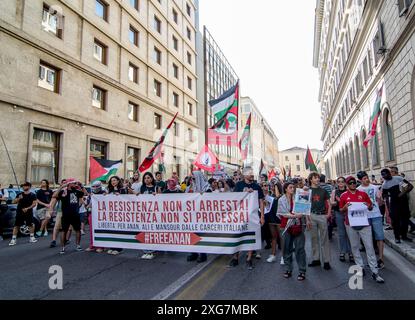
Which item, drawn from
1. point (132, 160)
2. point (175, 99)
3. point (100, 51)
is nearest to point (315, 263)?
point (132, 160)

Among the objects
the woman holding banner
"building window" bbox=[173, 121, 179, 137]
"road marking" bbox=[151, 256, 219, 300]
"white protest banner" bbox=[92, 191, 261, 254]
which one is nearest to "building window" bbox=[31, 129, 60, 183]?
"white protest banner" bbox=[92, 191, 261, 254]

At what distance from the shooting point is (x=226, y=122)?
10266 mm

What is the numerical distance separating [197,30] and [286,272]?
3561cm

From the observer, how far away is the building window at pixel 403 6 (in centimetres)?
1008

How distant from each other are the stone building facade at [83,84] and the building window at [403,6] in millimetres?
15559

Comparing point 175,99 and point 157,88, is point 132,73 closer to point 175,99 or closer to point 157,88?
point 157,88

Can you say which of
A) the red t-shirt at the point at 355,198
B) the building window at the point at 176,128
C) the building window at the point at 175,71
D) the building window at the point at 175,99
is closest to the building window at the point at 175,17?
the building window at the point at 175,71

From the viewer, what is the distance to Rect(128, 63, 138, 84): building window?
68.8 ft

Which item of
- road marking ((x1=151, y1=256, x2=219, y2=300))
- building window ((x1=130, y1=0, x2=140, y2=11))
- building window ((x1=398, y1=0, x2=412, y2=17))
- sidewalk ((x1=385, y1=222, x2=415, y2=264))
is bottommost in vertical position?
road marking ((x1=151, y1=256, x2=219, y2=300))

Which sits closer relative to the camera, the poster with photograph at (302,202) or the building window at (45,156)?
the poster with photograph at (302,202)

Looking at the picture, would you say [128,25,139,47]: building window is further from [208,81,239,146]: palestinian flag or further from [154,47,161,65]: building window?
[208,81,239,146]: palestinian flag

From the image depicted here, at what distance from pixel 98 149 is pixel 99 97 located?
3.41m

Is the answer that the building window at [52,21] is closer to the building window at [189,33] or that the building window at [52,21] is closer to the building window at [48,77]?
the building window at [48,77]

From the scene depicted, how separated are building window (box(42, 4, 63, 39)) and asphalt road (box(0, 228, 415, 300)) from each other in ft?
41.6
